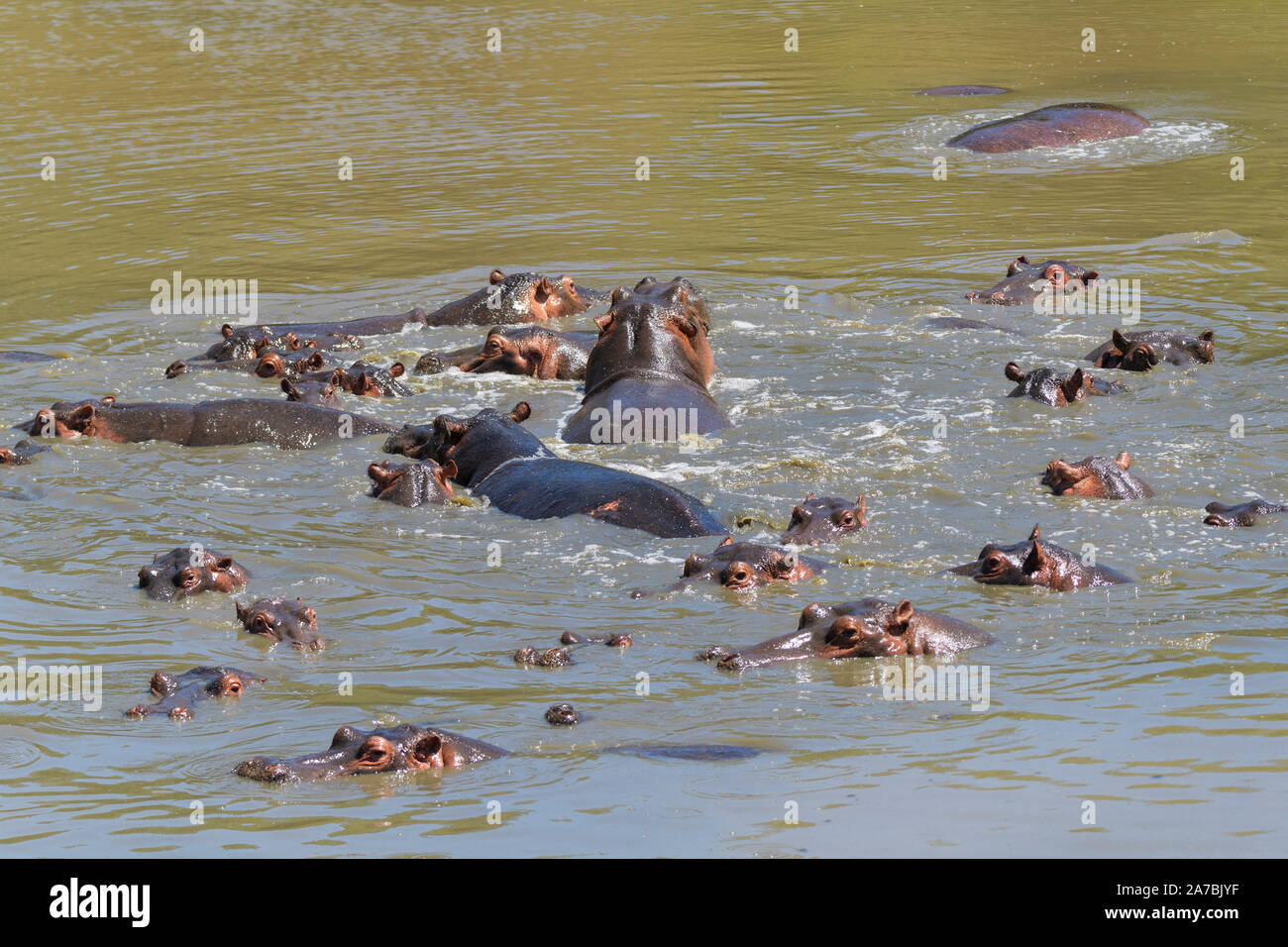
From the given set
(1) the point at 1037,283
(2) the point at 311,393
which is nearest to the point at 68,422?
(2) the point at 311,393

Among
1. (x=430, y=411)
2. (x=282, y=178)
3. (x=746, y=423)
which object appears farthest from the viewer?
(x=282, y=178)

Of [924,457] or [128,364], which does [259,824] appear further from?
[128,364]

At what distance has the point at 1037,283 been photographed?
13.6 m

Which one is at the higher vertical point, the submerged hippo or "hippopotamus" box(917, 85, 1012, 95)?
"hippopotamus" box(917, 85, 1012, 95)

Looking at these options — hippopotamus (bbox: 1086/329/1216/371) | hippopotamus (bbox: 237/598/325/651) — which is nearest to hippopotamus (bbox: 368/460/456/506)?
hippopotamus (bbox: 237/598/325/651)

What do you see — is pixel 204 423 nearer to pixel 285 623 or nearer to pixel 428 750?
pixel 285 623

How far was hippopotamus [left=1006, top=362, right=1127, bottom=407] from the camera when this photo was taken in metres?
10.9

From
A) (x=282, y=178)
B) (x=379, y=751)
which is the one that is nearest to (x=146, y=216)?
(x=282, y=178)

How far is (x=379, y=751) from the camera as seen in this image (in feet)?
18.7

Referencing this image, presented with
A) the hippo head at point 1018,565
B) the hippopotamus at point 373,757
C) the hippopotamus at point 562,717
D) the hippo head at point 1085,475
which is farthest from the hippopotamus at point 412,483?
the hippopotamus at point 373,757

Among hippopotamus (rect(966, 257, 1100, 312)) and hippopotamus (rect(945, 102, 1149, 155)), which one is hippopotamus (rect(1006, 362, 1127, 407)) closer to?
hippopotamus (rect(966, 257, 1100, 312))

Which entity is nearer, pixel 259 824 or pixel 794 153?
pixel 259 824

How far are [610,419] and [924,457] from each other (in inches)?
72.7

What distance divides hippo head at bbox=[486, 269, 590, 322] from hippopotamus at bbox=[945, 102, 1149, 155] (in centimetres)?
718
